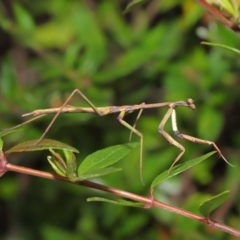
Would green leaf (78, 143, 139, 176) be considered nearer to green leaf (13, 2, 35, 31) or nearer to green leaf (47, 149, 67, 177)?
green leaf (47, 149, 67, 177)

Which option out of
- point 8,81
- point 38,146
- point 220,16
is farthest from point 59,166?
point 8,81

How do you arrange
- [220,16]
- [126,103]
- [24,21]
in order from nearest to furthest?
[220,16] < [24,21] < [126,103]

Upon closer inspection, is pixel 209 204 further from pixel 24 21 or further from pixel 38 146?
pixel 24 21

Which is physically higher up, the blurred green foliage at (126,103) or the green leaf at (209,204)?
the green leaf at (209,204)

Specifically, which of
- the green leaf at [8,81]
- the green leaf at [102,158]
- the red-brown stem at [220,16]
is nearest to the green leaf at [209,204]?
the green leaf at [102,158]

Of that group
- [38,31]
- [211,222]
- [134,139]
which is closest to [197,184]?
[134,139]

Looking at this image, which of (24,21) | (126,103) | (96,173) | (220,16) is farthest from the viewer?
(126,103)

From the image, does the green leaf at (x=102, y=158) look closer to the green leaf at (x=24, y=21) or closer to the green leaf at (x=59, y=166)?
the green leaf at (x=59, y=166)
